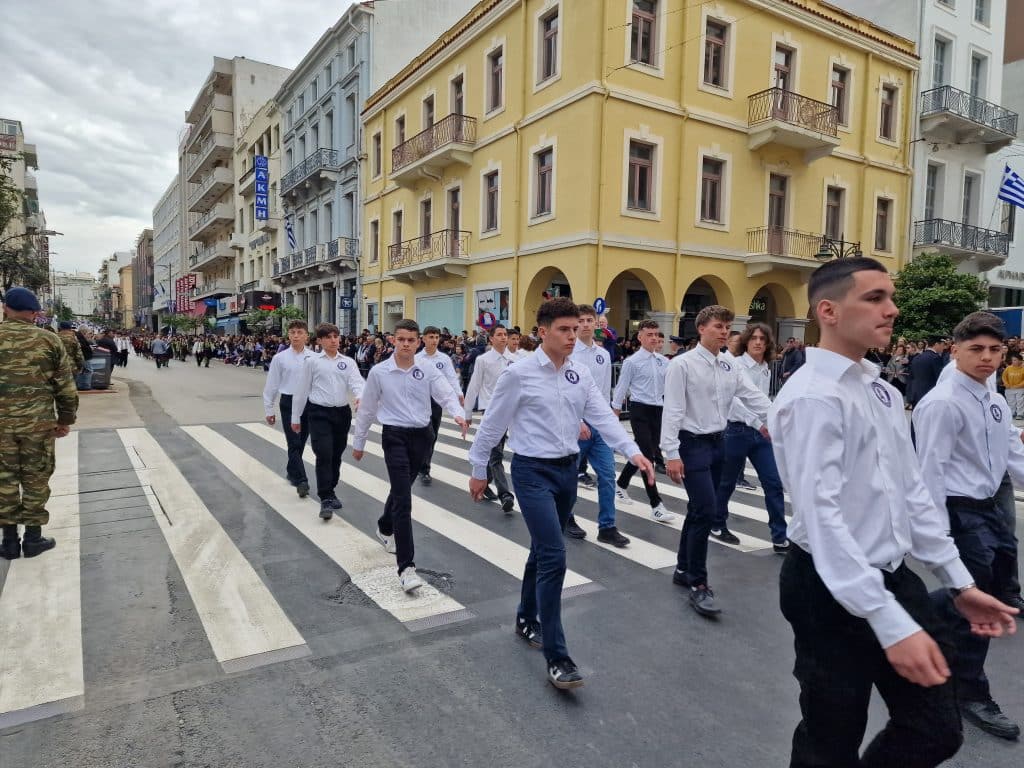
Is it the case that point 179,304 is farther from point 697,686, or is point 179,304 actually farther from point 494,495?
point 697,686

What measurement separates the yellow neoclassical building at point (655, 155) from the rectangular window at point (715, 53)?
52mm

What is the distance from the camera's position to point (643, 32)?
17734 millimetres

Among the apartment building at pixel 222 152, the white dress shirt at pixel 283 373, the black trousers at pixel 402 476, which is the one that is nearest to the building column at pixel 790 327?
the white dress shirt at pixel 283 373

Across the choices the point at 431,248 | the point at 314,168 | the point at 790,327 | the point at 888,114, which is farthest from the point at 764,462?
the point at 314,168

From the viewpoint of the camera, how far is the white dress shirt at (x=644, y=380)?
742cm

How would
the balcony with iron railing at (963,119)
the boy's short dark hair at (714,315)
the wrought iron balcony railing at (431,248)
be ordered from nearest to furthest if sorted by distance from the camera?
the boy's short dark hair at (714,315)
the wrought iron balcony railing at (431,248)
the balcony with iron railing at (963,119)

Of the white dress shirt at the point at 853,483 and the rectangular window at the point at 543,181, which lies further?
the rectangular window at the point at 543,181

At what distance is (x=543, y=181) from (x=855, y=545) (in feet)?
60.7

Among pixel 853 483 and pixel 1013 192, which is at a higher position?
pixel 1013 192

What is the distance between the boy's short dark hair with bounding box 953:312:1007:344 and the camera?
11.2 ft

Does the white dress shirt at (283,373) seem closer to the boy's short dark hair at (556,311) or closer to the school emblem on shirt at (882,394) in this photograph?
the boy's short dark hair at (556,311)

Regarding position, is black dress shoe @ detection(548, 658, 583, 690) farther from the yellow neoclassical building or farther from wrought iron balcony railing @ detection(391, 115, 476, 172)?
wrought iron balcony railing @ detection(391, 115, 476, 172)

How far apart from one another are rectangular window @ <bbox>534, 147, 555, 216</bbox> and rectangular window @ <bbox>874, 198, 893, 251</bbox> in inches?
475

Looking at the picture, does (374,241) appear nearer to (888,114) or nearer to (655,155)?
(655,155)
